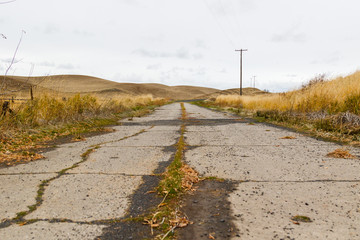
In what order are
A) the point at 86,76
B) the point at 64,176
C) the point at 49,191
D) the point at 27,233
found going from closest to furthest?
the point at 27,233 < the point at 49,191 < the point at 64,176 < the point at 86,76

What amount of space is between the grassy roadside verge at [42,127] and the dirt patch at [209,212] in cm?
295

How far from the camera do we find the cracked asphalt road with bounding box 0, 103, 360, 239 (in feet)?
6.41

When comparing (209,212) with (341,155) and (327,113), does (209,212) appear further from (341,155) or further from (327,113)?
(327,113)

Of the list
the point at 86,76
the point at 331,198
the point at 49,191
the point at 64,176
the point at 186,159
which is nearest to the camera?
the point at 331,198

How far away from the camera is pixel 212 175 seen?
3.25 m

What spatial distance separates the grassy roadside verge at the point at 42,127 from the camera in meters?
4.68

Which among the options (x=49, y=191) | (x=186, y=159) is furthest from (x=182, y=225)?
(x=186, y=159)

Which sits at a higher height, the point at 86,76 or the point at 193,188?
the point at 86,76

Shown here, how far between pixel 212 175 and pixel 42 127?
5.78m

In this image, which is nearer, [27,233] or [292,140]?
[27,233]

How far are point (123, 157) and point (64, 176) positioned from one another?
1137 millimetres

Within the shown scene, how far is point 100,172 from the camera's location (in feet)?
11.2

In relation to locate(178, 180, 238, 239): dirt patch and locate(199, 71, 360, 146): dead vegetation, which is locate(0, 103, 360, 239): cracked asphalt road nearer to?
locate(178, 180, 238, 239): dirt patch

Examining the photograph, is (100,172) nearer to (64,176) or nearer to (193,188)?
(64,176)
